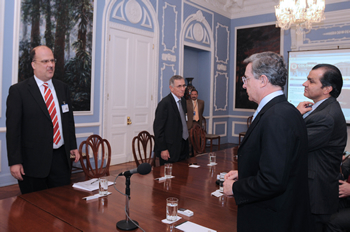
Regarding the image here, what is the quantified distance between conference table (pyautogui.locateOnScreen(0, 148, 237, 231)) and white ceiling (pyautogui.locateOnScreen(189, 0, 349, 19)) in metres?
6.80

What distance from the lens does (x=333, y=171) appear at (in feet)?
6.02

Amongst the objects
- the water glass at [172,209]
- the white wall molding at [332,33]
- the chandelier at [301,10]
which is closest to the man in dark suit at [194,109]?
the chandelier at [301,10]

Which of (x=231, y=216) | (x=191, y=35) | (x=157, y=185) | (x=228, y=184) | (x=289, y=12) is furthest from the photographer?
(x=191, y=35)

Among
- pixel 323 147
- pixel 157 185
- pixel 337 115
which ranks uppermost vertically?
pixel 337 115

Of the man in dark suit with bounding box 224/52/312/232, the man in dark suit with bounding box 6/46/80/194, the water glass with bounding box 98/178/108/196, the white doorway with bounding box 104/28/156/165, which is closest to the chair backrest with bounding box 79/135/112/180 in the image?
the man in dark suit with bounding box 6/46/80/194

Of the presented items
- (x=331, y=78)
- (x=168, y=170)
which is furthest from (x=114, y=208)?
(x=331, y=78)

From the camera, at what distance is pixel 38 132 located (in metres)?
2.44

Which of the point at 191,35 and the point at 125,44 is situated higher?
the point at 191,35

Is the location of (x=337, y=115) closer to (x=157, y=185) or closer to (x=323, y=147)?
(x=323, y=147)

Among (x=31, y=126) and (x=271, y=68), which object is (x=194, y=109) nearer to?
(x=31, y=126)

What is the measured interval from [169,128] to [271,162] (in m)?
2.42

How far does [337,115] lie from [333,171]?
0.36 meters

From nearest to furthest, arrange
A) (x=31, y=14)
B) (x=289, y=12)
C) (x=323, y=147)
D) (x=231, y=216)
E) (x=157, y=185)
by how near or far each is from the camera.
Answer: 1. (x=231, y=216)
2. (x=323, y=147)
3. (x=157, y=185)
4. (x=31, y=14)
5. (x=289, y=12)

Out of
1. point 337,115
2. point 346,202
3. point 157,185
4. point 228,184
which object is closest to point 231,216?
point 228,184
